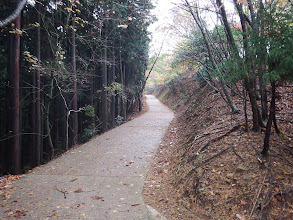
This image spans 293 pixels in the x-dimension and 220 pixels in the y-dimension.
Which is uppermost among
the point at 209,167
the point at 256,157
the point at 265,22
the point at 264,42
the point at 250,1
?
the point at 250,1

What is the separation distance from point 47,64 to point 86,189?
19.8ft

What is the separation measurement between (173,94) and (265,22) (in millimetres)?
26817

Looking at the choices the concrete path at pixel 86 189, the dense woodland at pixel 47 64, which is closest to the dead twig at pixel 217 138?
the concrete path at pixel 86 189

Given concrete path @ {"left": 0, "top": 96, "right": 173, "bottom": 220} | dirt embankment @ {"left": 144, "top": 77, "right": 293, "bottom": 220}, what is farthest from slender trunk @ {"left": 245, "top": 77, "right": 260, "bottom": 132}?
concrete path @ {"left": 0, "top": 96, "right": 173, "bottom": 220}

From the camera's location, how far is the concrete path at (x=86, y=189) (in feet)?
12.4

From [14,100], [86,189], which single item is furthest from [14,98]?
[86,189]

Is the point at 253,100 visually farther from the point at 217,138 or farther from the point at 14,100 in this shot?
the point at 14,100

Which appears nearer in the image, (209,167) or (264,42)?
(264,42)

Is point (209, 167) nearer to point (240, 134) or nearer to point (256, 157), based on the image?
point (256, 157)

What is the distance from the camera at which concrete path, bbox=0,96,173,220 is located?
379 cm

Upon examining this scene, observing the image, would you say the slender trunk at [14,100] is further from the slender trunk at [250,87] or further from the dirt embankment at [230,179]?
the slender trunk at [250,87]

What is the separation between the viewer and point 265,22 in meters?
3.54

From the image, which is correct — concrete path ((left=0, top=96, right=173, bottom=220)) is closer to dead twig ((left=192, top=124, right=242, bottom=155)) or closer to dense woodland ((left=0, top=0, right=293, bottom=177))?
dead twig ((left=192, top=124, right=242, bottom=155))

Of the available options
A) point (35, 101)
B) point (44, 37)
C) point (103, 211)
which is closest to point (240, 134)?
point (103, 211)
